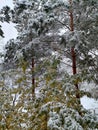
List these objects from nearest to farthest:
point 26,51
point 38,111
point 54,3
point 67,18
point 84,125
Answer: point 84,125 → point 38,111 → point 54,3 → point 67,18 → point 26,51

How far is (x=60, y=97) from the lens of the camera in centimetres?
454

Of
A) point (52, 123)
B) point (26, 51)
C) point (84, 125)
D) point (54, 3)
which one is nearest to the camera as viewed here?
point (52, 123)

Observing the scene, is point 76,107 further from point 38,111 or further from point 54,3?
point 54,3

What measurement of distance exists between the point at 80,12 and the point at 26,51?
12.1ft

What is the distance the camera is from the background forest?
4.11 m

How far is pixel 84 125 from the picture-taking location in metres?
3.93

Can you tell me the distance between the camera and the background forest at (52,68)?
13.5ft

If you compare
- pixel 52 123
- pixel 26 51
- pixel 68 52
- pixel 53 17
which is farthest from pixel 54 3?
pixel 52 123

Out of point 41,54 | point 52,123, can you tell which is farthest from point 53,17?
point 52,123

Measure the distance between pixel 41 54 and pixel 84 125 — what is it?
12.9 m

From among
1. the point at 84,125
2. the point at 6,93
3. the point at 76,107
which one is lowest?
the point at 84,125

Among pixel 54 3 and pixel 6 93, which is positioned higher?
pixel 54 3

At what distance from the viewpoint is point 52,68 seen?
18.7 ft

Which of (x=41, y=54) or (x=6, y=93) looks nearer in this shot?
(x=6, y=93)
